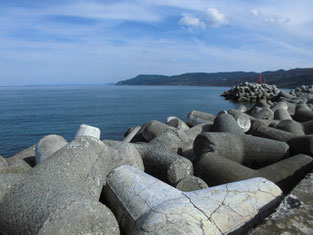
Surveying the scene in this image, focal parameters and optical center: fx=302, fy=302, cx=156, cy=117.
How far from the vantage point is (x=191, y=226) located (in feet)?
11.0

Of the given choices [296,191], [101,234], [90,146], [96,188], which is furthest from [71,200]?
[296,191]

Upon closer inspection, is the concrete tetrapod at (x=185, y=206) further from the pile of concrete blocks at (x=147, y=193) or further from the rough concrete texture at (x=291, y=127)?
the rough concrete texture at (x=291, y=127)

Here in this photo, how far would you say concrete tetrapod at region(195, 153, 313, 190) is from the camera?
556 cm

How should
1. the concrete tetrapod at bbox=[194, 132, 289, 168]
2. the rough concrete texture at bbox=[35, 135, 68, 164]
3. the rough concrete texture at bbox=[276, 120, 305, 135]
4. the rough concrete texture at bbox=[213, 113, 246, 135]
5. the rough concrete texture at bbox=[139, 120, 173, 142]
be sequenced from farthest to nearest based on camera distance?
the rough concrete texture at bbox=[139, 120, 173, 142] → the rough concrete texture at bbox=[276, 120, 305, 135] → the rough concrete texture at bbox=[213, 113, 246, 135] → the concrete tetrapod at bbox=[194, 132, 289, 168] → the rough concrete texture at bbox=[35, 135, 68, 164]

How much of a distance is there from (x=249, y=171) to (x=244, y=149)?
1548 millimetres

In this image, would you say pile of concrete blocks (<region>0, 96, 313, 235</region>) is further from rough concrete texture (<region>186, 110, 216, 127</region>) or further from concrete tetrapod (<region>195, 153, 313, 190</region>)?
rough concrete texture (<region>186, 110, 216, 127</region>)

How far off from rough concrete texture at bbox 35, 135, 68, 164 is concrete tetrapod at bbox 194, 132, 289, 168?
3313mm

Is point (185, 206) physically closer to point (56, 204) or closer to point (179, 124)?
point (56, 204)

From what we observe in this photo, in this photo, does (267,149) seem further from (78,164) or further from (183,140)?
(78,164)

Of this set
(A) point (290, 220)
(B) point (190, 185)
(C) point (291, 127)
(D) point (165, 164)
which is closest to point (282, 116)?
(C) point (291, 127)

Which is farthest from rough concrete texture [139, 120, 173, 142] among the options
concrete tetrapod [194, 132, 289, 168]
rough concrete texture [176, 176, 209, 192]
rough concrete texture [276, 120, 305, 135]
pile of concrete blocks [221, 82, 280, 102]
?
pile of concrete blocks [221, 82, 280, 102]

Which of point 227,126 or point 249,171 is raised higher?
point 227,126

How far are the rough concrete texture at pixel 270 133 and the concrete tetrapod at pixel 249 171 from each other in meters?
2.04

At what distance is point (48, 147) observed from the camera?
6.86 meters
